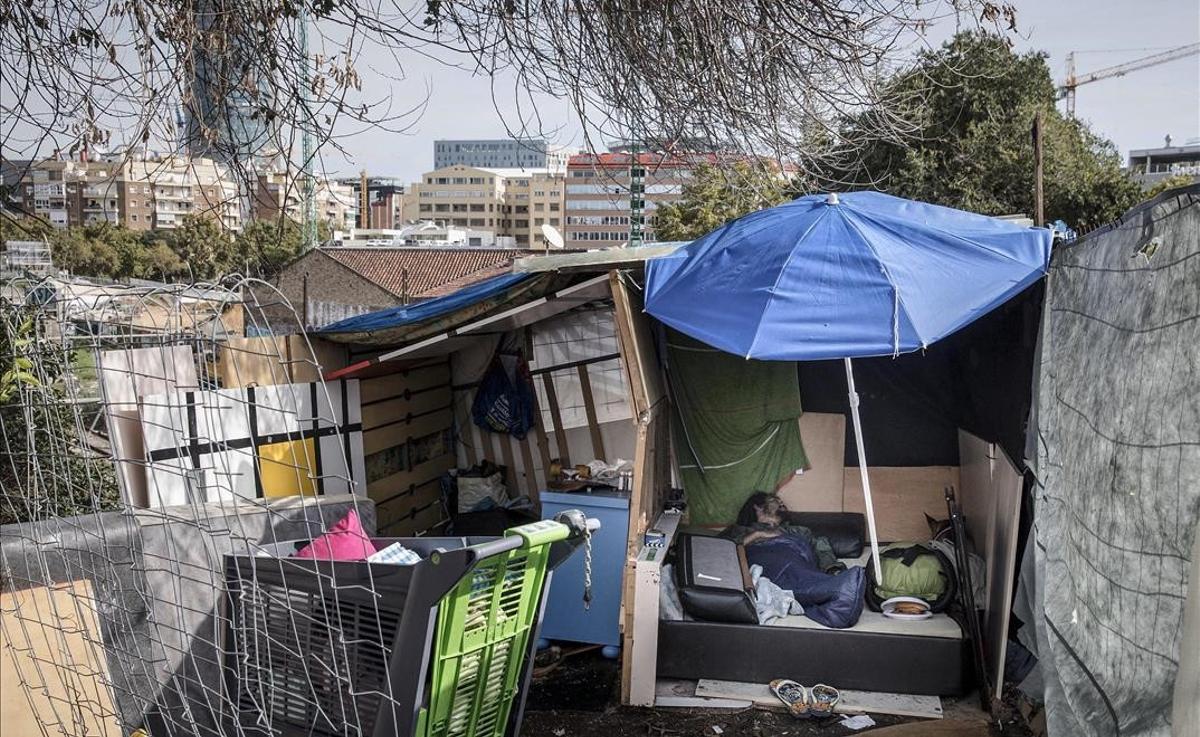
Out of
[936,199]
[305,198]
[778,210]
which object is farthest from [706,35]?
[936,199]

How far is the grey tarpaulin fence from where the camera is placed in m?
2.45

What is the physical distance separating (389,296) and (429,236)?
58.6 m

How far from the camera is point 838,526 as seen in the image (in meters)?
7.18

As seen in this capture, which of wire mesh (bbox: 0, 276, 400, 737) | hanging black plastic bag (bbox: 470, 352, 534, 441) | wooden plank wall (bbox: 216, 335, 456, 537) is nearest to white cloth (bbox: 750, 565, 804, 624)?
wire mesh (bbox: 0, 276, 400, 737)

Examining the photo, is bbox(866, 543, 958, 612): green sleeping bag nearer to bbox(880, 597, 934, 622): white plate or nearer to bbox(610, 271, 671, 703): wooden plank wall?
bbox(880, 597, 934, 622): white plate

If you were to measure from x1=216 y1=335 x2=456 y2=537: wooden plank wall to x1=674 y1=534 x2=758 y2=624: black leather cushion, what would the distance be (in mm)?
2540

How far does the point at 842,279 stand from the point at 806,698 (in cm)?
227

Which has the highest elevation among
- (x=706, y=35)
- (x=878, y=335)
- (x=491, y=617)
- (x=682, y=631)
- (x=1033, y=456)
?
(x=706, y=35)

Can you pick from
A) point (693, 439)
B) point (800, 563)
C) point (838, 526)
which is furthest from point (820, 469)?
point (800, 563)

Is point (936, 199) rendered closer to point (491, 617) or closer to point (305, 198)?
point (305, 198)

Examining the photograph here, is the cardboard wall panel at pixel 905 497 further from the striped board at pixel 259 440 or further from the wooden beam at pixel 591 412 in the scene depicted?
the striped board at pixel 259 440

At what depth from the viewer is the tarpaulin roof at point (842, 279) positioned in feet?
16.3

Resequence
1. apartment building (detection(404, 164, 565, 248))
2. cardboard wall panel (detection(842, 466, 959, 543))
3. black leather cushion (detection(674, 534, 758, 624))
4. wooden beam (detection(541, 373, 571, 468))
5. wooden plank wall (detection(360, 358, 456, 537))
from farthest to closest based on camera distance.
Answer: apartment building (detection(404, 164, 565, 248)) < wooden beam (detection(541, 373, 571, 468)) < wooden plank wall (detection(360, 358, 456, 537)) < cardboard wall panel (detection(842, 466, 959, 543)) < black leather cushion (detection(674, 534, 758, 624))

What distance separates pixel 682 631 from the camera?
18.5 ft
